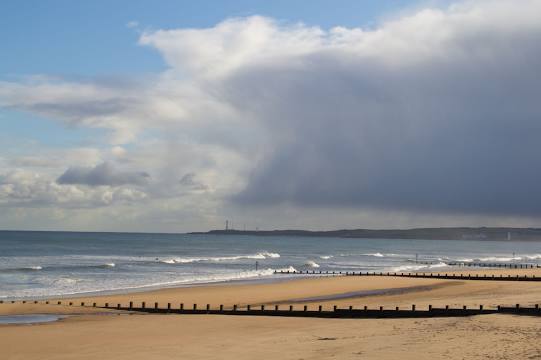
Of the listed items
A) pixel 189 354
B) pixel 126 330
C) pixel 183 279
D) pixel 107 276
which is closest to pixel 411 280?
pixel 183 279

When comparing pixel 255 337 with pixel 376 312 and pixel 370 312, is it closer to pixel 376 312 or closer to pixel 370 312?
pixel 370 312

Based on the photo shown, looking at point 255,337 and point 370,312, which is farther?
point 370,312

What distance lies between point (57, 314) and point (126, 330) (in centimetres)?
804

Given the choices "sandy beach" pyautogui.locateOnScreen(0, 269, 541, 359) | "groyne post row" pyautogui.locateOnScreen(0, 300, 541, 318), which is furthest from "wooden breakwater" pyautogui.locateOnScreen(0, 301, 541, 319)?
"sandy beach" pyautogui.locateOnScreen(0, 269, 541, 359)

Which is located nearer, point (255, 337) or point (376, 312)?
point (255, 337)

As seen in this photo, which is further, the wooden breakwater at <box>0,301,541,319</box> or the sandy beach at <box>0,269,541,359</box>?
the wooden breakwater at <box>0,301,541,319</box>

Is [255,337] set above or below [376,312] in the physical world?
below

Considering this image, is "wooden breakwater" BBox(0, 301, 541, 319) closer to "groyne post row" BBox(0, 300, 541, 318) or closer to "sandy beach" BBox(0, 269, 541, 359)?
"groyne post row" BBox(0, 300, 541, 318)

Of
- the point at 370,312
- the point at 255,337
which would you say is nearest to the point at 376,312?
the point at 370,312

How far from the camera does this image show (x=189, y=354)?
22.6 meters

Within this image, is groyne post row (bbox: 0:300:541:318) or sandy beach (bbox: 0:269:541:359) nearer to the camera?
sandy beach (bbox: 0:269:541:359)

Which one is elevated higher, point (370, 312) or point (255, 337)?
point (370, 312)

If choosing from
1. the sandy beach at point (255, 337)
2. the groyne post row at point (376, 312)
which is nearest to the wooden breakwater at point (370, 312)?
the groyne post row at point (376, 312)

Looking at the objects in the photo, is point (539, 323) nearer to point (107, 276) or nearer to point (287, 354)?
point (287, 354)
